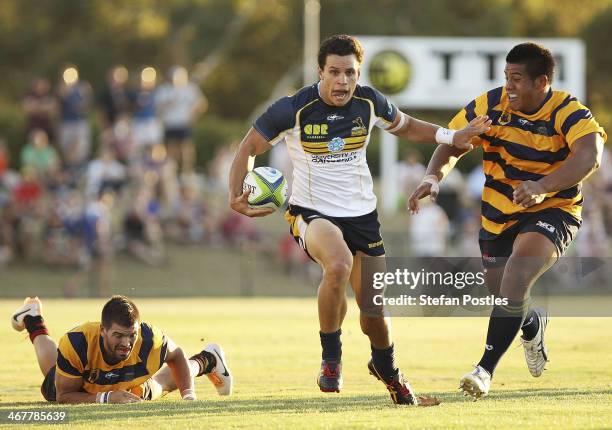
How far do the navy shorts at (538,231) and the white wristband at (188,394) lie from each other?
231 centimetres

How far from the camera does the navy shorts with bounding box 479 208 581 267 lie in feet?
27.1

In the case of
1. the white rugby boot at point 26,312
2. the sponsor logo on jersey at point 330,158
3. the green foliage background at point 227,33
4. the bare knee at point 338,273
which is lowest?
the white rugby boot at point 26,312

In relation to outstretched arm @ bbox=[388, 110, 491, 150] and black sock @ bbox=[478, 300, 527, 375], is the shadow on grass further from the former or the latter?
outstretched arm @ bbox=[388, 110, 491, 150]

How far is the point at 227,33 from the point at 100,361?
4017 cm

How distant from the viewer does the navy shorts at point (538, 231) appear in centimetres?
827

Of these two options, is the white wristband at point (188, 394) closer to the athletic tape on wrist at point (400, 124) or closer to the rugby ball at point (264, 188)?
the rugby ball at point (264, 188)

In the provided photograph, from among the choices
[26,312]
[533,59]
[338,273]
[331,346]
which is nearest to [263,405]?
[331,346]

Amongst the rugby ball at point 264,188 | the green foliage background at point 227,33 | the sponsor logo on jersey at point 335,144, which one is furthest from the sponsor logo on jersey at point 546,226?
the green foliage background at point 227,33

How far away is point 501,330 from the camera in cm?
801

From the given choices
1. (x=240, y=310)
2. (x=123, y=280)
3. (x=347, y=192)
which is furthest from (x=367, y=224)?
(x=123, y=280)

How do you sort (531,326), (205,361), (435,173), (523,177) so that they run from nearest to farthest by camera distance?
(523,177)
(435,173)
(531,326)
(205,361)

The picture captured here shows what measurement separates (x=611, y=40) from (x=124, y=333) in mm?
40079

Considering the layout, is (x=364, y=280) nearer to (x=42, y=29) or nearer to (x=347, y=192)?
(x=347, y=192)

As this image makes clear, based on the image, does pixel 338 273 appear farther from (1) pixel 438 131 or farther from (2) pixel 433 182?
(1) pixel 438 131
